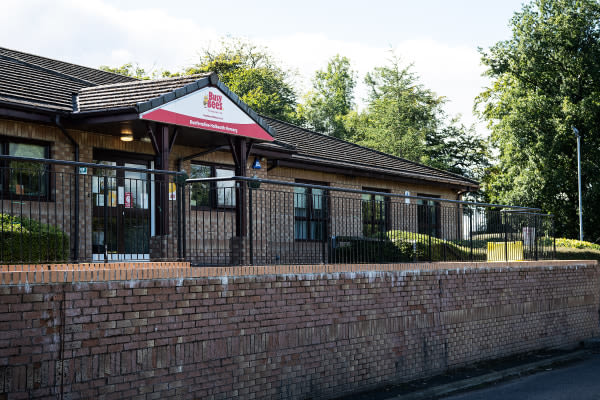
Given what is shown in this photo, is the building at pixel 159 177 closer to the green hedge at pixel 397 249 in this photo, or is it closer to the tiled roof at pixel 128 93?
the tiled roof at pixel 128 93

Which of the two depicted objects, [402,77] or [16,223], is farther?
[402,77]

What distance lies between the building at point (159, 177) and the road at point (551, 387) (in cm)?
308

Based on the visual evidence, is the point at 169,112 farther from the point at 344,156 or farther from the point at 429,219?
the point at 344,156

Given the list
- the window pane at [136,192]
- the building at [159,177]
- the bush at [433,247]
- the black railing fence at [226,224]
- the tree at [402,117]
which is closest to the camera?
the black railing fence at [226,224]

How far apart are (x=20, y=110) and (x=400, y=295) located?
25.1ft

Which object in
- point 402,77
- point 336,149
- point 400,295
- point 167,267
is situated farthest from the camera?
point 402,77

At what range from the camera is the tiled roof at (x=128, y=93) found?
44.4 ft

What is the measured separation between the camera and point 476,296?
1374cm

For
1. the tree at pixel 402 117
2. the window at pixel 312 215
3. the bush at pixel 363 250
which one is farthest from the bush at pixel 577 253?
the tree at pixel 402 117

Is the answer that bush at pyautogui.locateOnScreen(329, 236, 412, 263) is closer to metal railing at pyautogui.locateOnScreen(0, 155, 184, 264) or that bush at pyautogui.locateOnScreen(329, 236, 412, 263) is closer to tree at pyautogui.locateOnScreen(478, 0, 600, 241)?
metal railing at pyautogui.locateOnScreen(0, 155, 184, 264)

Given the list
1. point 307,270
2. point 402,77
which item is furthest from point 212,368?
point 402,77

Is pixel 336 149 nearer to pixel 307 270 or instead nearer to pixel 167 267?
pixel 307 270

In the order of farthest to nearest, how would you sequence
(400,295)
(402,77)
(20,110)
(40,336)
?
(402,77)
(20,110)
(400,295)
(40,336)

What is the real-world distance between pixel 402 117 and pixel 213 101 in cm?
3959
